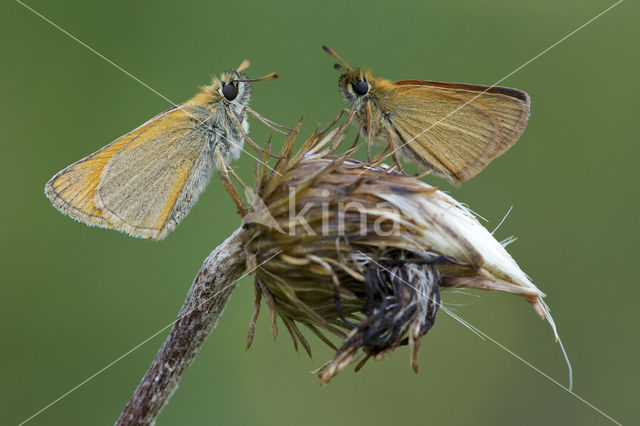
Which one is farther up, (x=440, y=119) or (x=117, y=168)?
(x=117, y=168)

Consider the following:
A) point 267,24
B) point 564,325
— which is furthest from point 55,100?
point 564,325

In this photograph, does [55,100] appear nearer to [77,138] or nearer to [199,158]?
[77,138]

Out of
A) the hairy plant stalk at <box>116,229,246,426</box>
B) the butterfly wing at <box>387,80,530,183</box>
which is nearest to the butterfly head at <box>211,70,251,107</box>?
the butterfly wing at <box>387,80,530,183</box>

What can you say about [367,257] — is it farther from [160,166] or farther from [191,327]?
[160,166]

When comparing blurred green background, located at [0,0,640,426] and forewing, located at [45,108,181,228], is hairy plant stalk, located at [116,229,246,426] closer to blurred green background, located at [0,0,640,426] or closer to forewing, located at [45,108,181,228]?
forewing, located at [45,108,181,228]

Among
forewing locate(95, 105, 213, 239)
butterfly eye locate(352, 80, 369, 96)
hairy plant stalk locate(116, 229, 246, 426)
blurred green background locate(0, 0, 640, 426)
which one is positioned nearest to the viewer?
hairy plant stalk locate(116, 229, 246, 426)

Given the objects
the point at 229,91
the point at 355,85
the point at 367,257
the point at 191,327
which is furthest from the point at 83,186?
the point at 367,257
